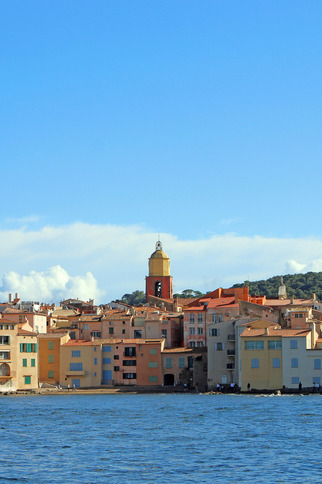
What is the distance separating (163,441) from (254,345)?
38.5 metres

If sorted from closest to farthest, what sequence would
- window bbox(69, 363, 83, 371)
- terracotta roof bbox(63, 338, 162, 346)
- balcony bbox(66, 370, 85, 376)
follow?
1. balcony bbox(66, 370, 85, 376)
2. window bbox(69, 363, 83, 371)
3. terracotta roof bbox(63, 338, 162, 346)

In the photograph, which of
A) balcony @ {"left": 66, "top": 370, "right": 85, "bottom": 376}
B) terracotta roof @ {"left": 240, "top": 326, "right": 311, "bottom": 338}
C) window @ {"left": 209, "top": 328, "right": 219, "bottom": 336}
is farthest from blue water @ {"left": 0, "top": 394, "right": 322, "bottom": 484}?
balcony @ {"left": 66, "top": 370, "right": 85, "bottom": 376}

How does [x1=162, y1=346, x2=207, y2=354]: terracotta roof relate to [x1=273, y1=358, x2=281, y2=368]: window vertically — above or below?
above

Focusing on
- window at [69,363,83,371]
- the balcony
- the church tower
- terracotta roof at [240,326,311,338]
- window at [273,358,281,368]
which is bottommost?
the balcony

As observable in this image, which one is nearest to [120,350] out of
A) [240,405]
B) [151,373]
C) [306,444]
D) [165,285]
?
[151,373]

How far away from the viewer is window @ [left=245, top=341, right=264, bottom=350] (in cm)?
8638

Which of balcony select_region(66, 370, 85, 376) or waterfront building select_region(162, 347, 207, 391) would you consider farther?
balcony select_region(66, 370, 85, 376)

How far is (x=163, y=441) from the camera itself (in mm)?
49281

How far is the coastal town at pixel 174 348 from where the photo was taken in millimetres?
86188

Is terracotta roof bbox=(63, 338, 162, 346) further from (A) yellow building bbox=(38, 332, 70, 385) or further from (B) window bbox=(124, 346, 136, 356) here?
(A) yellow building bbox=(38, 332, 70, 385)

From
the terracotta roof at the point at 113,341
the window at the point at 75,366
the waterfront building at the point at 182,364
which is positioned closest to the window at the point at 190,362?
the waterfront building at the point at 182,364

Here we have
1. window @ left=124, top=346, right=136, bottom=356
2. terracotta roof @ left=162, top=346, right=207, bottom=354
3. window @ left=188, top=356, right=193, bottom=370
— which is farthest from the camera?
window @ left=124, top=346, right=136, bottom=356

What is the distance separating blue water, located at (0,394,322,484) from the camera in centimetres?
3838

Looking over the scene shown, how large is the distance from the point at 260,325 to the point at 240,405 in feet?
60.1
